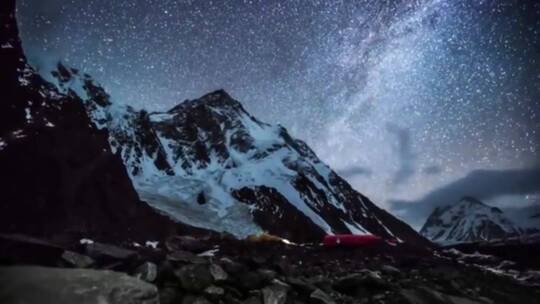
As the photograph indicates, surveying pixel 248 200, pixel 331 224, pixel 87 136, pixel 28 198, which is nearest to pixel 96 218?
pixel 28 198

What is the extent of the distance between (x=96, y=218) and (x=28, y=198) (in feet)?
55.3

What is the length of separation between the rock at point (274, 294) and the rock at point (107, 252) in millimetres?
2640

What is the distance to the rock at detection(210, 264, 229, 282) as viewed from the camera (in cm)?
703

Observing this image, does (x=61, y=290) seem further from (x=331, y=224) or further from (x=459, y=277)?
(x=331, y=224)

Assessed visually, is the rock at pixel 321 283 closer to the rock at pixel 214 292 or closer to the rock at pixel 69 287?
the rock at pixel 214 292

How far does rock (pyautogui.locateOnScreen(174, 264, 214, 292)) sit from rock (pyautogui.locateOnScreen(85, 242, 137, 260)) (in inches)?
56.7

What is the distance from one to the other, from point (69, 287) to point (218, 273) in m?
2.55

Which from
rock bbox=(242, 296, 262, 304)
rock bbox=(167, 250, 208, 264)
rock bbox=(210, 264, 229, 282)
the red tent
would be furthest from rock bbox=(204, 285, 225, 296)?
the red tent

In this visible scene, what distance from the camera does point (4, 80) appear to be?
246 feet

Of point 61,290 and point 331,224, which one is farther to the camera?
point 331,224

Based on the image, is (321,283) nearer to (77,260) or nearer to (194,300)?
(194,300)

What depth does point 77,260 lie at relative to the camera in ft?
23.5

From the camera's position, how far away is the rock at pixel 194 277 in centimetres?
668

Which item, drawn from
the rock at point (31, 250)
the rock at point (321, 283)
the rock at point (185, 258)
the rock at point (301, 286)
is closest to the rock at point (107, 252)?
the rock at point (31, 250)
